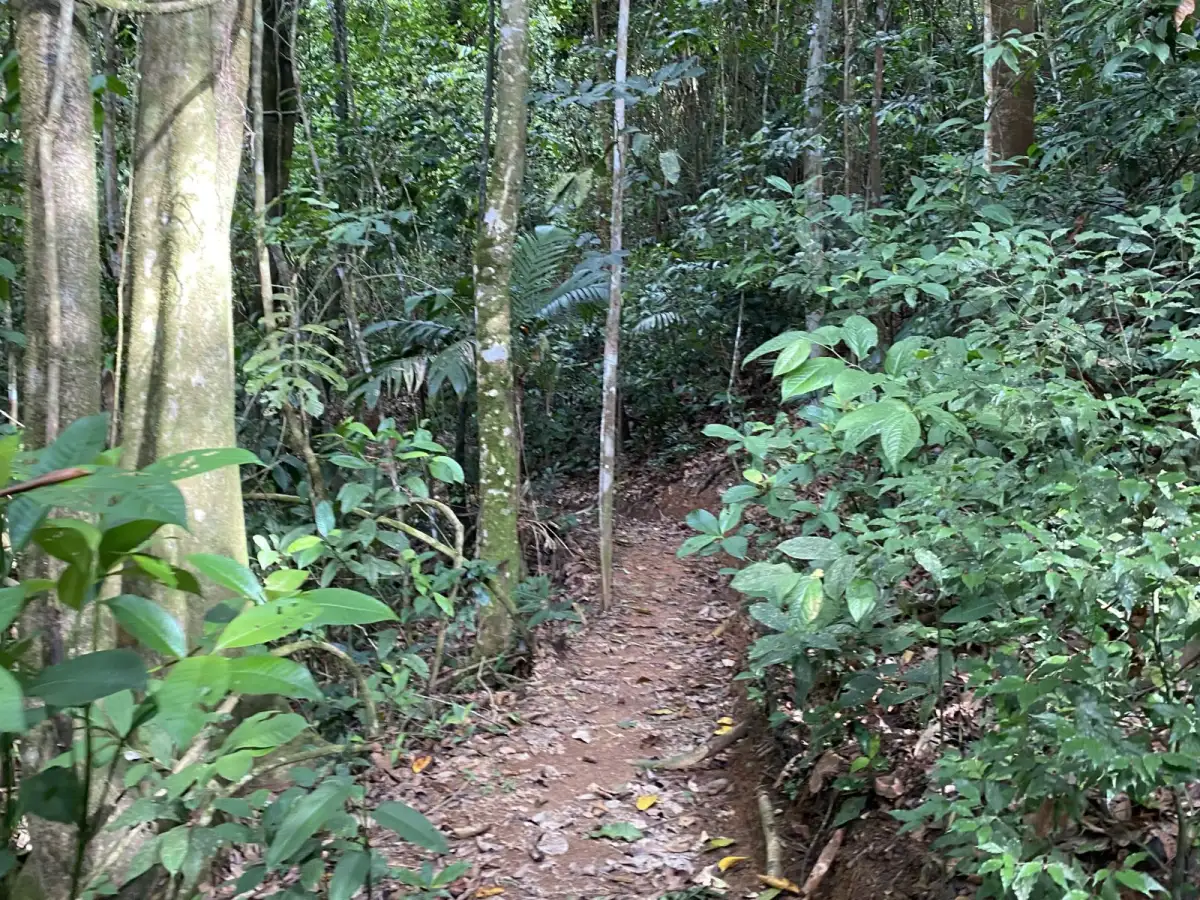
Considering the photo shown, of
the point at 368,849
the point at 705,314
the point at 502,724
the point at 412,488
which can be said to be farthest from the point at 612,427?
the point at 368,849

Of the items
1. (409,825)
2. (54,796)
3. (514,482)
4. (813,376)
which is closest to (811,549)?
(813,376)

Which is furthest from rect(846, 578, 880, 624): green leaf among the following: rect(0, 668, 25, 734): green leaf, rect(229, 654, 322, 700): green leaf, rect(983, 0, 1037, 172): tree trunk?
rect(983, 0, 1037, 172): tree trunk

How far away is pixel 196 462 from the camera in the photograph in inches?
45.3

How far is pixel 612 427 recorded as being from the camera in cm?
645

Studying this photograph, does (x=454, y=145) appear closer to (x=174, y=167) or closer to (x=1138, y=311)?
(x=174, y=167)

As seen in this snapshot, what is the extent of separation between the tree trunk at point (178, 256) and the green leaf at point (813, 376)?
2627 mm

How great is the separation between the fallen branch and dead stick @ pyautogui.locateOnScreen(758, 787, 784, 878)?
0.48 meters

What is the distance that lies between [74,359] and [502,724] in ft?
10.7

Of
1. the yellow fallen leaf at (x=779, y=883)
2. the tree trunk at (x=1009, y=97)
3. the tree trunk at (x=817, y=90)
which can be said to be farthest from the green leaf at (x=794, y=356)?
the tree trunk at (x=817, y=90)

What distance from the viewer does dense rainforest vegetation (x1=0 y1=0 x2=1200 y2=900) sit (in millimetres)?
1700

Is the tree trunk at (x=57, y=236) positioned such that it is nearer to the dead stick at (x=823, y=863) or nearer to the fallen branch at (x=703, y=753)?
the dead stick at (x=823, y=863)

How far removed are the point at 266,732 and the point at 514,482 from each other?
13.6 ft

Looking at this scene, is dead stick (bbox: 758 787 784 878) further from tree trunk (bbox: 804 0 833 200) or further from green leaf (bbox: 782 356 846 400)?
Answer: tree trunk (bbox: 804 0 833 200)

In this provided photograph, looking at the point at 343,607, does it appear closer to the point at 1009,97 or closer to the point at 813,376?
the point at 813,376
